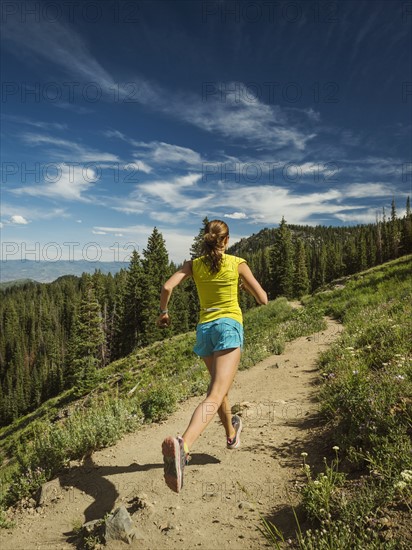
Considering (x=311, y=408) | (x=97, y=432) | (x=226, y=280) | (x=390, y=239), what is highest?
(x=390, y=239)

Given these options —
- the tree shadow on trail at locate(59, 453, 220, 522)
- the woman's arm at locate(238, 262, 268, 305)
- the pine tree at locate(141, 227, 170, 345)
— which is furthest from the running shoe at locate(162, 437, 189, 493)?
the pine tree at locate(141, 227, 170, 345)

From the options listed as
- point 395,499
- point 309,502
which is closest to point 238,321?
point 309,502

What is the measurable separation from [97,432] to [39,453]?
0.94m

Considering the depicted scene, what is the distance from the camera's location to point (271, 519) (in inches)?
128

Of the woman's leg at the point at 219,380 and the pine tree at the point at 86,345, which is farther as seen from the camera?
the pine tree at the point at 86,345

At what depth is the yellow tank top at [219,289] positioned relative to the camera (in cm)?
395

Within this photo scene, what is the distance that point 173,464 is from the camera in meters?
3.09

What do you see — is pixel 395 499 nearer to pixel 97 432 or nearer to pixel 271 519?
pixel 271 519

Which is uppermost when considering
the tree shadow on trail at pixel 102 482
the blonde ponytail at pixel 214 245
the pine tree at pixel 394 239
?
the pine tree at pixel 394 239

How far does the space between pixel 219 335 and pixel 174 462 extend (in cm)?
139

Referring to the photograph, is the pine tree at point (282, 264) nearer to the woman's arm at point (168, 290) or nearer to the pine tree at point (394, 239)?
the pine tree at point (394, 239)

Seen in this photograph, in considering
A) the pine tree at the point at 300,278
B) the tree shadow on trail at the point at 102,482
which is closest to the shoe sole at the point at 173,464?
the tree shadow on trail at the point at 102,482

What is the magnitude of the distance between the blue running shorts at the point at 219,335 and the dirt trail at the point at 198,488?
1.45 m

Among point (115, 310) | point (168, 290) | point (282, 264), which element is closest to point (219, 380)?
point (168, 290)
